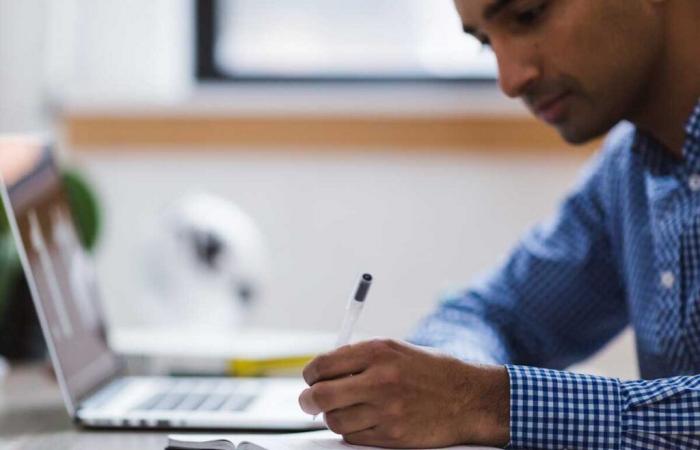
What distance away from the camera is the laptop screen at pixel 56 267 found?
106 cm

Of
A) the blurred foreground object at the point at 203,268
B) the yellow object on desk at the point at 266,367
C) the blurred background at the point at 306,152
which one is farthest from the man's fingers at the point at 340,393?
the blurred background at the point at 306,152

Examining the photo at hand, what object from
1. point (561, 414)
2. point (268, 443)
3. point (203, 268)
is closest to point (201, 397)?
point (268, 443)

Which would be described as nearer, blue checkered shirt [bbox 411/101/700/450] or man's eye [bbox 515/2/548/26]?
blue checkered shirt [bbox 411/101/700/450]

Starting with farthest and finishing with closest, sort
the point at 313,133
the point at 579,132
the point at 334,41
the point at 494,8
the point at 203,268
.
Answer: the point at 334,41
the point at 313,133
the point at 203,268
the point at 579,132
the point at 494,8

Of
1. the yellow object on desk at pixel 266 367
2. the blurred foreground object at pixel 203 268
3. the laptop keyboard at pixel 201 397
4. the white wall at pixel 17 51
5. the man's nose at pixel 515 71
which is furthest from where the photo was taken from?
the white wall at pixel 17 51

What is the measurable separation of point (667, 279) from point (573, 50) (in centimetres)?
28

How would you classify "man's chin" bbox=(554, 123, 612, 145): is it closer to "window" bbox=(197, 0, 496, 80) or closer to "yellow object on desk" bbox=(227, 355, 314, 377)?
"yellow object on desk" bbox=(227, 355, 314, 377)

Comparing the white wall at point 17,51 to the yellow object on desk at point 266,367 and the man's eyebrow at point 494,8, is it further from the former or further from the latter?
the man's eyebrow at point 494,8

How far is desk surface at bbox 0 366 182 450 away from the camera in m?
0.97

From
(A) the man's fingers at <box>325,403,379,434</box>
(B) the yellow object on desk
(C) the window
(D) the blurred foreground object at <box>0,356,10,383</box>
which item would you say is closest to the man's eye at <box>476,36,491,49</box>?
(B) the yellow object on desk

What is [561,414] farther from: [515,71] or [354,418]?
[515,71]

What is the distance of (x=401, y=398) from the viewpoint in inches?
33.2

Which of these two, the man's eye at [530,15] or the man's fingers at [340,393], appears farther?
the man's eye at [530,15]

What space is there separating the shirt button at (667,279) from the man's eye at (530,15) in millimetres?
316
